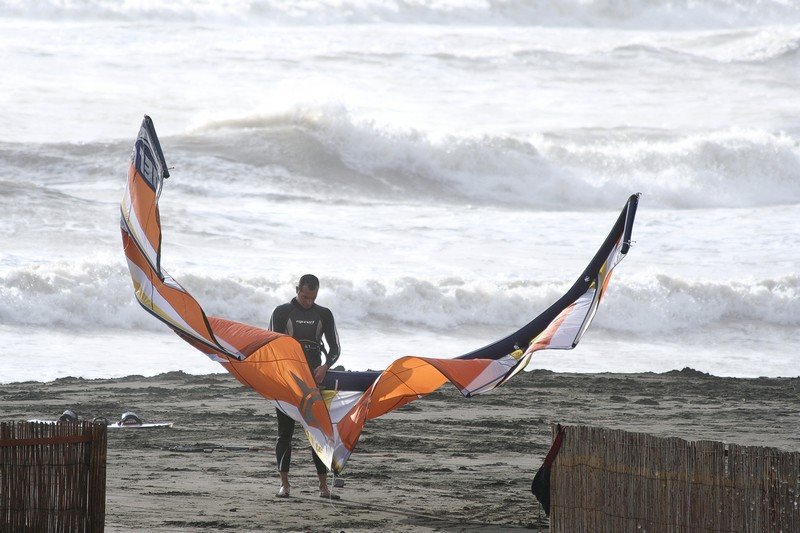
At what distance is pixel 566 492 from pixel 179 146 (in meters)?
26.0

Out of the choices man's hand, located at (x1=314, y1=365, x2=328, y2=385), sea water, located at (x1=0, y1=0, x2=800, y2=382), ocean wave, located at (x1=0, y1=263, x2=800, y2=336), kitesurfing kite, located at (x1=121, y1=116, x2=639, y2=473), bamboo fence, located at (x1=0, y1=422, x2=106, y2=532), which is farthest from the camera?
sea water, located at (x1=0, y1=0, x2=800, y2=382)

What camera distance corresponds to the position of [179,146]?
3036cm

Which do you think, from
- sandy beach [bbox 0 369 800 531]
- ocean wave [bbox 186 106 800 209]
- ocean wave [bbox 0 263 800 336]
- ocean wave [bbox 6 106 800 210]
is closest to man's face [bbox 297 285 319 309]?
sandy beach [bbox 0 369 800 531]

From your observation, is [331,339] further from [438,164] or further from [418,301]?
[438,164]

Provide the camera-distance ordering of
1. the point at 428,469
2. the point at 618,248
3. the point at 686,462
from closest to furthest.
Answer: the point at 686,462 → the point at 618,248 → the point at 428,469

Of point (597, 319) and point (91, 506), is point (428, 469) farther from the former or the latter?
point (597, 319)

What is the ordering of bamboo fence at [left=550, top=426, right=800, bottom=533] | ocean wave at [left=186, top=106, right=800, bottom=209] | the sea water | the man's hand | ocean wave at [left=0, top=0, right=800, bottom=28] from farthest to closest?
ocean wave at [left=0, top=0, right=800, bottom=28], ocean wave at [left=186, top=106, right=800, bottom=209], the sea water, the man's hand, bamboo fence at [left=550, top=426, right=800, bottom=533]

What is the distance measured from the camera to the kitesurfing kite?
261 inches

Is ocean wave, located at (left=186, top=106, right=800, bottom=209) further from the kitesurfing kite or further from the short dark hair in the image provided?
the kitesurfing kite

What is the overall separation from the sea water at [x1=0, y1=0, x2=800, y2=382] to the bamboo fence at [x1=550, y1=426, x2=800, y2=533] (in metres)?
9.76

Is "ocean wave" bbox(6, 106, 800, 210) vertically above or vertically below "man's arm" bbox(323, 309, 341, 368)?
above

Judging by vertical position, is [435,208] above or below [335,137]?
below

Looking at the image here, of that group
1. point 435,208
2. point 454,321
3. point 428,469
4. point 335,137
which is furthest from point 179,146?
point 428,469

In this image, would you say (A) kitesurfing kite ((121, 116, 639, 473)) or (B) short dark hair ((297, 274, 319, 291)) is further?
(B) short dark hair ((297, 274, 319, 291))
